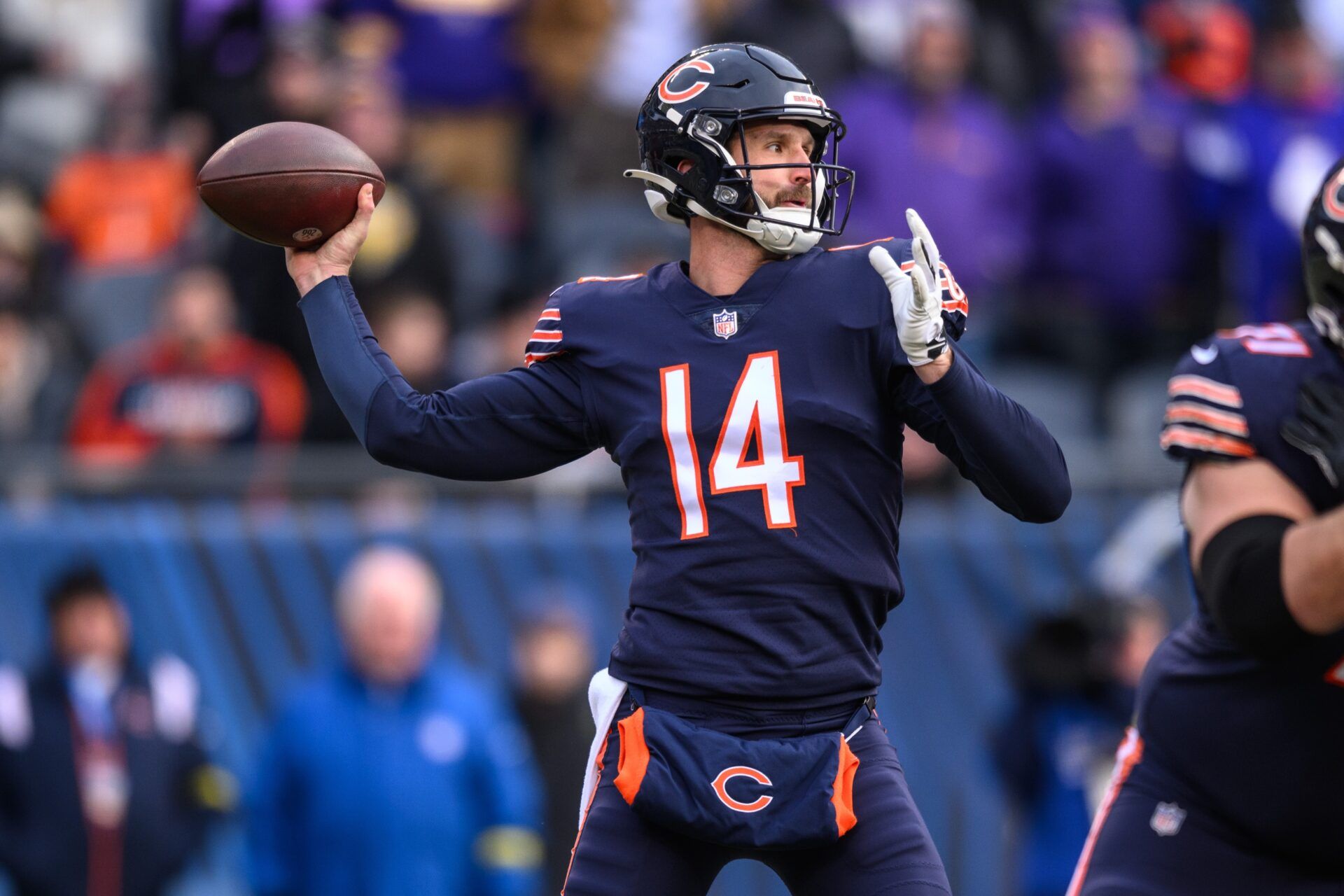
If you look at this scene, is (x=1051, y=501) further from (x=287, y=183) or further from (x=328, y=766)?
(x=328, y=766)

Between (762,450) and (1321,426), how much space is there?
100 centimetres

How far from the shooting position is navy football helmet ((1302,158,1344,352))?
3.86 m

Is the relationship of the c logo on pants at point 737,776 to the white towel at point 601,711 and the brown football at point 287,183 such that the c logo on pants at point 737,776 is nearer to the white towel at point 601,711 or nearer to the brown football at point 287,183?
the white towel at point 601,711

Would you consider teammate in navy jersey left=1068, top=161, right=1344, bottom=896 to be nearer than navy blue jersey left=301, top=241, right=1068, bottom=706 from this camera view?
Yes

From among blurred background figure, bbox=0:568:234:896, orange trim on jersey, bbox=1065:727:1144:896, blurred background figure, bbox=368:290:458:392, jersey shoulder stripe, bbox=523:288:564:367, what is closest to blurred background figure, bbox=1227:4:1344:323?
blurred background figure, bbox=368:290:458:392

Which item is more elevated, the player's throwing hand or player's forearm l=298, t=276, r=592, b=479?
the player's throwing hand

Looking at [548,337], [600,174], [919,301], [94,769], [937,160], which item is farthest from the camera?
[600,174]

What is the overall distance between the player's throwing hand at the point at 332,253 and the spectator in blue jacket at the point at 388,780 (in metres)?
3.41

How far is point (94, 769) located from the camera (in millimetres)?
7859

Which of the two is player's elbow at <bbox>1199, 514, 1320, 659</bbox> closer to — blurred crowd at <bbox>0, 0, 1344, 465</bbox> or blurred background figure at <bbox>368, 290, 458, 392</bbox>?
blurred background figure at <bbox>368, 290, 458, 392</bbox>

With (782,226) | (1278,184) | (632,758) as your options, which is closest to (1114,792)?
(632,758)

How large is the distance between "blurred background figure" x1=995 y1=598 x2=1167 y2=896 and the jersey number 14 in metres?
4.10

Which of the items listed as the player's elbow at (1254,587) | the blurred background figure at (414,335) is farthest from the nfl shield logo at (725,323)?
the blurred background figure at (414,335)

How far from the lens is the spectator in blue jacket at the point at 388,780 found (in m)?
7.55
